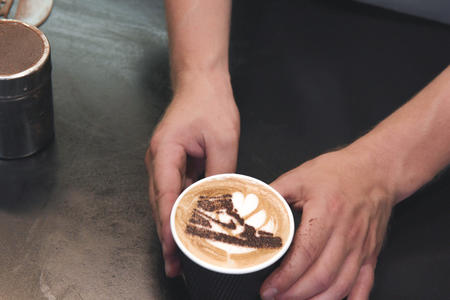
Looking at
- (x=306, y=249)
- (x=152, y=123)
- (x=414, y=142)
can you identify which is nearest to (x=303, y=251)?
(x=306, y=249)

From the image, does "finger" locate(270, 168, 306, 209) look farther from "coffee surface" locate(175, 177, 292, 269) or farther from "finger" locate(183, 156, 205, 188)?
"finger" locate(183, 156, 205, 188)

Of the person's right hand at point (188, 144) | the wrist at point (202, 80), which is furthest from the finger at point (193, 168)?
the wrist at point (202, 80)

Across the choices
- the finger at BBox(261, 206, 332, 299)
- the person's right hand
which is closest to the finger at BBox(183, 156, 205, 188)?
the person's right hand

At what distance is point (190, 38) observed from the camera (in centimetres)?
114

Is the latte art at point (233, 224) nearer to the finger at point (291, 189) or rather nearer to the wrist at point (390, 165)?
the finger at point (291, 189)

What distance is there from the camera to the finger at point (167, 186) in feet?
2.82

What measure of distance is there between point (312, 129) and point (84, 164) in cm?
52

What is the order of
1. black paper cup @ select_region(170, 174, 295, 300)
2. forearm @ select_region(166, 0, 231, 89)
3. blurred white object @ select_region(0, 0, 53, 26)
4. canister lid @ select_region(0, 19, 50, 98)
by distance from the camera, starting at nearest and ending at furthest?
black paper cup @ select_region(170, 174, 295, 300) → canister lid @ select_region(0, 19, 50, 98) → forearm @ select_region(166, 0, 231, 89) → blurred white object @ select_region(0, 0, 53, 26)

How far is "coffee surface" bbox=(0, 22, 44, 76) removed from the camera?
982mm

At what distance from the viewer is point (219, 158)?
38.5 inches

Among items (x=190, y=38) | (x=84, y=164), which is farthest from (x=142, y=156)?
(x=190, y=38)

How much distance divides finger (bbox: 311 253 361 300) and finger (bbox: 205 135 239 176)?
0.88 ft

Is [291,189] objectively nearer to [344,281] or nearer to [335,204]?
[335,204]

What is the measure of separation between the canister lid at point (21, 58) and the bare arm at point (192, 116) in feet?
0.82
